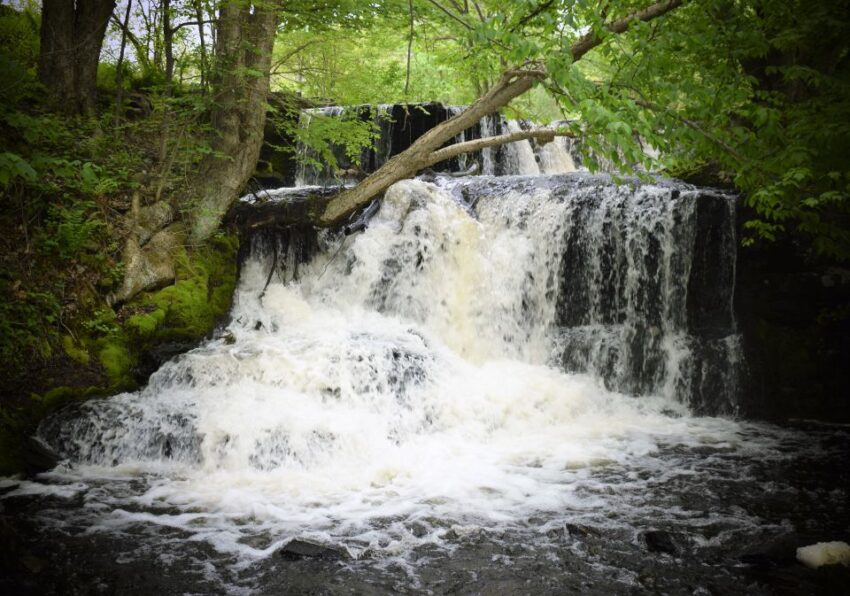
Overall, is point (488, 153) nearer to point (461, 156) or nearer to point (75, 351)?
point (461, 156)

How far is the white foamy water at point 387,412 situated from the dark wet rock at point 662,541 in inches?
23.7

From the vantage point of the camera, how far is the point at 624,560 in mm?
4094

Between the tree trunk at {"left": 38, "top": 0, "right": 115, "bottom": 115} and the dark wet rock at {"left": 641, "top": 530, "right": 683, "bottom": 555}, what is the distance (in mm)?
9195

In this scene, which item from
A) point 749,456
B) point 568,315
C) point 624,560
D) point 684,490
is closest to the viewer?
point 624,560

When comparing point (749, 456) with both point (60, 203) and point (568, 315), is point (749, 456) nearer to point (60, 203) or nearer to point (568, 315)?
point (568, 315)

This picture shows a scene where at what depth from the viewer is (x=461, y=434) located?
6.93 meters

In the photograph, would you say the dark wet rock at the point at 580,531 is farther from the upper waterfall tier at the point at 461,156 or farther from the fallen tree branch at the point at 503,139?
the upper waterfall tier at the point at 461,156

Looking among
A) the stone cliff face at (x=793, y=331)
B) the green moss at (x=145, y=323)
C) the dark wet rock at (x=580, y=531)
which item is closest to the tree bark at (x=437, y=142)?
the green moss at (x=145, y=323)

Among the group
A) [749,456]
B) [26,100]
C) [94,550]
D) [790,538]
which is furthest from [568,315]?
[26,100]

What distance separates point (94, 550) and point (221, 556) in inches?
35.8

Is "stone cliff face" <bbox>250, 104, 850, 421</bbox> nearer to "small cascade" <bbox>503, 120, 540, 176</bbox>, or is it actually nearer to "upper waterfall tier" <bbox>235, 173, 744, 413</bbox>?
"upper waterfall tier" <bbox>235, 173, 744, 413</bbox>

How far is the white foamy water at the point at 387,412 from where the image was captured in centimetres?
496

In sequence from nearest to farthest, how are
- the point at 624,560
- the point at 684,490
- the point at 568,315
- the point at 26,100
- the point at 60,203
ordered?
the point at 624,560 < the point at 684,490 < the point at 60,203 < the point at 26,100 < the point at 568,315

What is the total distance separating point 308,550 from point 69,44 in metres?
8.35
